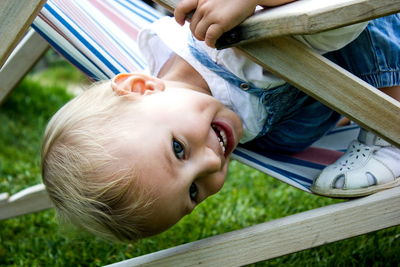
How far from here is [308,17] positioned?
1169mm

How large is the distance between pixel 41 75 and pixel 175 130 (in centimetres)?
327

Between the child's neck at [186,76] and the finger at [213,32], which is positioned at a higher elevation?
the finger at [213,32]

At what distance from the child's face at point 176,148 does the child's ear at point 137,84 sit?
25mm

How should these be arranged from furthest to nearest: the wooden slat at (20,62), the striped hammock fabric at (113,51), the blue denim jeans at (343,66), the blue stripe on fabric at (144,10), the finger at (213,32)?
the wooden slat at (20,62)
the blue stripe on fabric at (144,10)
the striped hammock fabric at (113,51)
the blue denim jeans at (343,66)
the finger at (213,32)

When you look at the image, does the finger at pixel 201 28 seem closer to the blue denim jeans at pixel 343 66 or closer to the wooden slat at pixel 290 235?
the blue denim jeans at pixel 343 66

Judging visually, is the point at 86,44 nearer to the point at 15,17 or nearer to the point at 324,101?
the point at 15,17

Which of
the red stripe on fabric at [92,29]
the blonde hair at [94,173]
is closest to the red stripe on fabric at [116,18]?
the red stripe on fabric at [92,29]

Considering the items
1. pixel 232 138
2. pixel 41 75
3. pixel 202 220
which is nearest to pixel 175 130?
pixel 232 138

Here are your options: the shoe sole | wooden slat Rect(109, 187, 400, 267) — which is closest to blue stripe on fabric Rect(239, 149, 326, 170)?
the shoe sole

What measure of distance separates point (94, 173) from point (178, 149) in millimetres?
194

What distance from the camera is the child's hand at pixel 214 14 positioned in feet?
4.06

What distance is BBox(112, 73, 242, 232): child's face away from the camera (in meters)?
1.35

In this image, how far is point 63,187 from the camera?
1.42 m

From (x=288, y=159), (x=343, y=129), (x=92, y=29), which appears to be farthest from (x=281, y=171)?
(x=92, y=29)
